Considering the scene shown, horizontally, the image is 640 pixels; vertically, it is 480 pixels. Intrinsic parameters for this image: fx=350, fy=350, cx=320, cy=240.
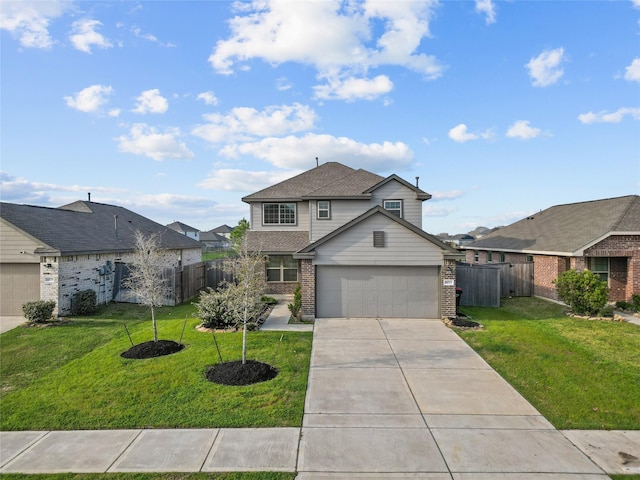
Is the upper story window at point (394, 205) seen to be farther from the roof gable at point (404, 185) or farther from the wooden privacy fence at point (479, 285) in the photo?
the wooden privacy fence at point (479, 285)

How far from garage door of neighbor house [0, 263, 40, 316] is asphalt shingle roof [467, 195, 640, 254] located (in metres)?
23.6

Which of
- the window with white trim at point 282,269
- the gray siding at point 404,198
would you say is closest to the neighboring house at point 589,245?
the gray siding at point 404,198

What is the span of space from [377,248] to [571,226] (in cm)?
1268

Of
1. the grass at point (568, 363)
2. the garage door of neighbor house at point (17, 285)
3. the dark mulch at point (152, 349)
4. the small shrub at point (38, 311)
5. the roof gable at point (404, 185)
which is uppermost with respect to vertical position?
the roof gable at point (404, 185)

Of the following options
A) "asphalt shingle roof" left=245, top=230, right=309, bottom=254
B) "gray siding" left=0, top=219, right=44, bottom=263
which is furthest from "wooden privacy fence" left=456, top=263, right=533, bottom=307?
"gray siding" left=0, top=219, right=44, bottom=263

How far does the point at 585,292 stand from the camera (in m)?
14.1

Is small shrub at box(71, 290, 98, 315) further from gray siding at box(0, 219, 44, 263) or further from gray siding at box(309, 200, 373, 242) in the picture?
gray siding at box(309, 200, 373, 242)

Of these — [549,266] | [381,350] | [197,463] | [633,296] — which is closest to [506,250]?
[549,266]

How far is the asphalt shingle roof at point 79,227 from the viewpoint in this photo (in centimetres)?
1466

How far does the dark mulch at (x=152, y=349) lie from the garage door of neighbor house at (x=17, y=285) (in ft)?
26.2

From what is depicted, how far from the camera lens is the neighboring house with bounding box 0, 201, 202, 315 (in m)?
14.2

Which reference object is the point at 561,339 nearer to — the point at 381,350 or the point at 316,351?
the point at 381,350

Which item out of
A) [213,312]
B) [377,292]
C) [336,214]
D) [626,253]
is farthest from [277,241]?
[626,253]

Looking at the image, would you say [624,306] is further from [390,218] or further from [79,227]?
[79,227]
